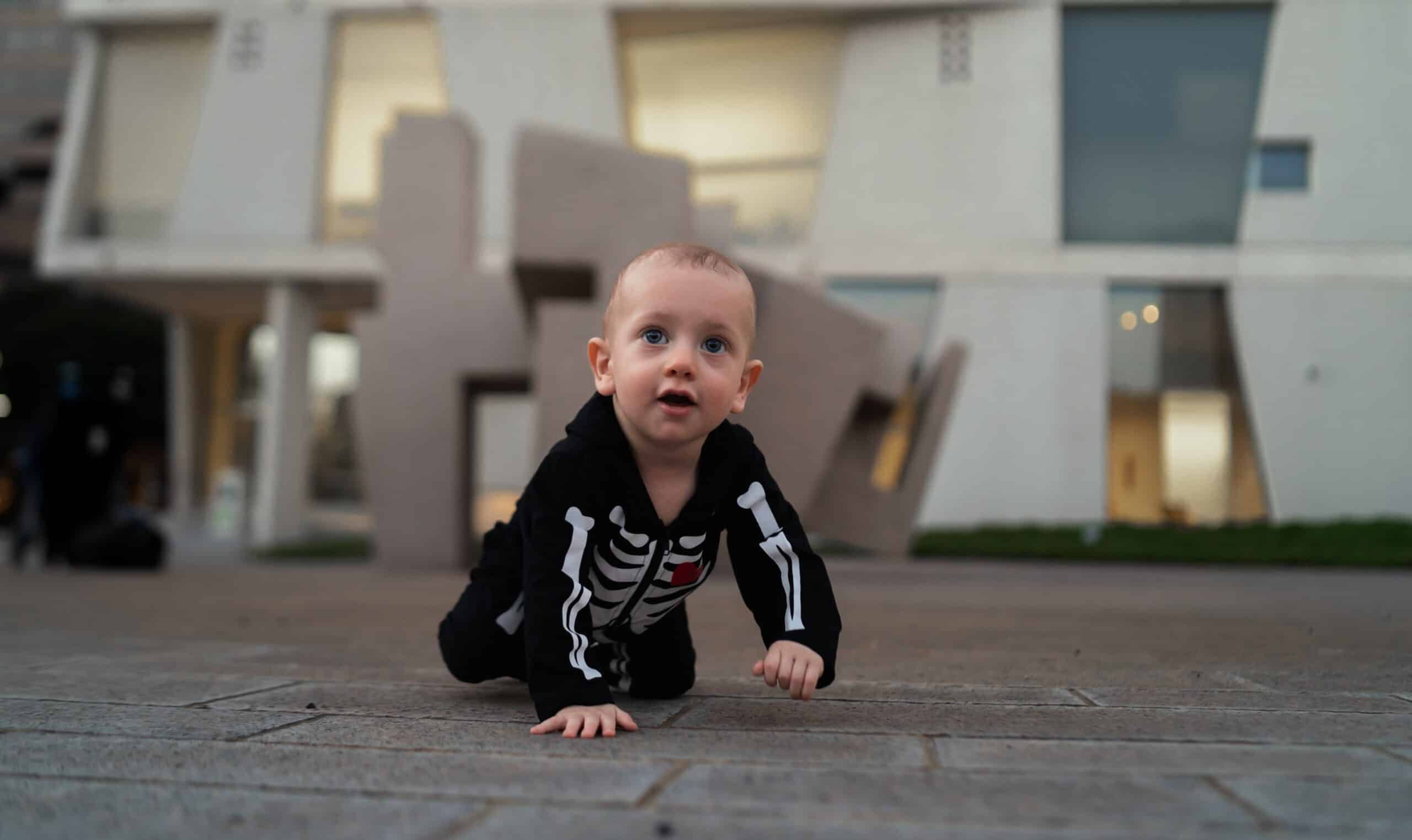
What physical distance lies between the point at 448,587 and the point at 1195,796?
7198mm

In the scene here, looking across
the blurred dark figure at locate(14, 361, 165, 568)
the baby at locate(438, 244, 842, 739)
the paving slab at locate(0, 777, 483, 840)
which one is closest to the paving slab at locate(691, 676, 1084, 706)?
the baby at locate(438, 244, 842, 739)

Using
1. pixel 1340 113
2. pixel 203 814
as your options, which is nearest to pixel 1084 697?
pixel 203 814

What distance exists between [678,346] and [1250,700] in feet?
5.57

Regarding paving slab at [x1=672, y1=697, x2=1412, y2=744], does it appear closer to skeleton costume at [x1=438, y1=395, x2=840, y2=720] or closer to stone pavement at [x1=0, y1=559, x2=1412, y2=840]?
stone pavement at [x1=0, y1=559, x2=1412, y2=840]

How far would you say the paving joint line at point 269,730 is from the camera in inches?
83.6

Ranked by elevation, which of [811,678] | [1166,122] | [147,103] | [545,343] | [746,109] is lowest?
→ [811,678]

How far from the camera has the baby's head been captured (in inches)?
89.9

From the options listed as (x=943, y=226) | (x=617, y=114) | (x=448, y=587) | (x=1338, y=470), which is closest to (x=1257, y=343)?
(x=1338, y=470)

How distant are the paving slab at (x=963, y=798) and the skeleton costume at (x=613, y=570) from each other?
63cm

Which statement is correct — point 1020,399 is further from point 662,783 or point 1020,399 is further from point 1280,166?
point 662,783

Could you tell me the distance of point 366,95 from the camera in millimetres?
21812

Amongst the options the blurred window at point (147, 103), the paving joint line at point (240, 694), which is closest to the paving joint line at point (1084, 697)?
the paving joint line at point (240, 694)

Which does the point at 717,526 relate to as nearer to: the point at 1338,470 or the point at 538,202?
the point at 538,202

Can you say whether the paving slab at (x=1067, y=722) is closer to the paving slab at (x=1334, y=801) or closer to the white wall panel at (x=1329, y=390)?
the paving slab at (x=1334, y=801)
